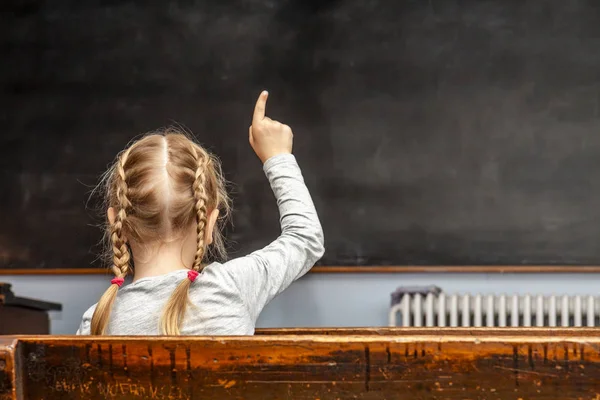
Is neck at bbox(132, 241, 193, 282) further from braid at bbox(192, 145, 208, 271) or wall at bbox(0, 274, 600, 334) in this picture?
wall at bbox(0, 274, 600, 334)

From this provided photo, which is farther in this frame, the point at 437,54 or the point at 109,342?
the point at 437,54

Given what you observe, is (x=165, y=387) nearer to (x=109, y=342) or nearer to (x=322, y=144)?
(x=109, y=342)

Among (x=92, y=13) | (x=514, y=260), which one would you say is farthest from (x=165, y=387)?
(x=92, y=13)

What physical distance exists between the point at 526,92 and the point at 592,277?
0.89m

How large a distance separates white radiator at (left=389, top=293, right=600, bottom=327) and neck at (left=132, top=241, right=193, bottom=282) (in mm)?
2508

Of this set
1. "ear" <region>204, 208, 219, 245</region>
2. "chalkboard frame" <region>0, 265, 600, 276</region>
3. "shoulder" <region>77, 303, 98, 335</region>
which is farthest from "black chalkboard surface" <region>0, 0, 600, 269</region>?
"shoulder" <region>77, 303, 98, 335</region>

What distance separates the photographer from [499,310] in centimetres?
389

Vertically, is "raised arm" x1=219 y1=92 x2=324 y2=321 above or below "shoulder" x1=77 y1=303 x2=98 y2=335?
above

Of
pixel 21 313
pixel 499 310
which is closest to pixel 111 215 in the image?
pixel 21 313

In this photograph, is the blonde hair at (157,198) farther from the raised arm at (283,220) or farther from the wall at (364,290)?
the wall at (364,290)

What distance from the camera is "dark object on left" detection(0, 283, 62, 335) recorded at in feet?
11.8

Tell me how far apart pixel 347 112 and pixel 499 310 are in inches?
45.2

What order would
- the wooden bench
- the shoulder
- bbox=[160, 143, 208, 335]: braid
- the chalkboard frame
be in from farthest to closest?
the chalkboard frame
the shoulder
bbox=[160, 143, 208, 335]: braid
the wooden bench

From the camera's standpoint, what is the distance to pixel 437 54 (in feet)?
13.7
